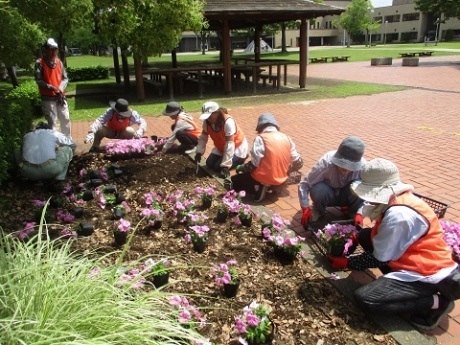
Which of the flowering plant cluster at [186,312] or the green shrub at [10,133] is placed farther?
the green shrub at [10,133]

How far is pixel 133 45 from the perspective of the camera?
4.88m

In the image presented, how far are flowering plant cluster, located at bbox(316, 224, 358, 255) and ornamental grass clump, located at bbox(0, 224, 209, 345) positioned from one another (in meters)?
1.47

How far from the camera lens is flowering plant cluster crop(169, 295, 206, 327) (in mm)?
2135

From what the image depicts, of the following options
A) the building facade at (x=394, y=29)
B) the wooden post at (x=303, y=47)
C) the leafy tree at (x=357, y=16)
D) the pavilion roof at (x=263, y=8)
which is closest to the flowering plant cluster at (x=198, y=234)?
the pavilion roof at (x=263, y=8)

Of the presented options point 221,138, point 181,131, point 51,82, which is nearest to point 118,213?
point 221,138

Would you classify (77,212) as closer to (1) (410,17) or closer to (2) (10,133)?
(2) (10,133)

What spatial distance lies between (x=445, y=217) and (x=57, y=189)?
421cm

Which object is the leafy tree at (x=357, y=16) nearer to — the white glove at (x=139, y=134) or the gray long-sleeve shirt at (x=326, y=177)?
the white glove at (x=139, y=134)

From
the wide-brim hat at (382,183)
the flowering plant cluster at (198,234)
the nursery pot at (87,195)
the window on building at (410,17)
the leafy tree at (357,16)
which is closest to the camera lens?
the wide-brim hat at (382,183)

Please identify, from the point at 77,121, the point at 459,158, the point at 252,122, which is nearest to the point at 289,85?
the point at 252,122

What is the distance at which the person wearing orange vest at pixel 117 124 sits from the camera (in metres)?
6.00

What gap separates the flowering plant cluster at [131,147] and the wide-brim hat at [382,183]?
3976 millimetres

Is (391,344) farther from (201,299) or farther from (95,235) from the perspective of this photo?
(95,235)

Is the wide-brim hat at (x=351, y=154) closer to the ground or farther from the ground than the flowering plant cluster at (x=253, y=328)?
farther from the ground
